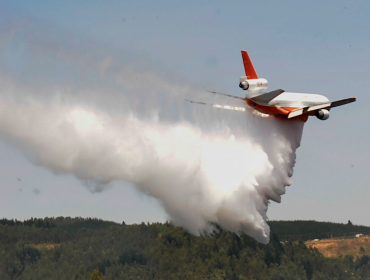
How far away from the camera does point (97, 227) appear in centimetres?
10438

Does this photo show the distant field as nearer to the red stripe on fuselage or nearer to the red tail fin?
the red stripe on fuselage

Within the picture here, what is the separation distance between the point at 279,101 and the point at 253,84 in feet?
11.3

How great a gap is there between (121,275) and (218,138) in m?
56.3

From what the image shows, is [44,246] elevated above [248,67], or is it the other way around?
[248,67]

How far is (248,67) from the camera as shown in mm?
52656

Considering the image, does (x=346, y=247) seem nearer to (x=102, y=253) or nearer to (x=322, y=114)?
(x=102, y=253)

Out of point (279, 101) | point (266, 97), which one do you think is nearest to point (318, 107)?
point (279, 101)

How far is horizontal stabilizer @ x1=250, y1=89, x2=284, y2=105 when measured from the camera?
Result: 1962 inches

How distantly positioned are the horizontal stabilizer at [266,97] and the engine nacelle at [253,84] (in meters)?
0.77

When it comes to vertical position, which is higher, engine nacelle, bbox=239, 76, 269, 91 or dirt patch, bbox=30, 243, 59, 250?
engine nacelle, bbox=239, 76, 269, 91

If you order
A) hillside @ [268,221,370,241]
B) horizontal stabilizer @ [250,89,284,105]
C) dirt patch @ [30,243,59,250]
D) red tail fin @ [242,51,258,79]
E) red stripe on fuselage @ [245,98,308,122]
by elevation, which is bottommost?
dirt patch @ [30,243,59,250]

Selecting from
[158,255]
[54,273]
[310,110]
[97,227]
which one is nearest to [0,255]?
[54,273]

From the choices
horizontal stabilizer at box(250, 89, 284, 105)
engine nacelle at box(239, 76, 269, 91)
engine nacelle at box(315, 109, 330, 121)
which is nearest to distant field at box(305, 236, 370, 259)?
engine nacelle at box(315, 109, 330, 121)

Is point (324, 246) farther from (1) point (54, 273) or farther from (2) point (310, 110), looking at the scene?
(2) point (310, 110)
